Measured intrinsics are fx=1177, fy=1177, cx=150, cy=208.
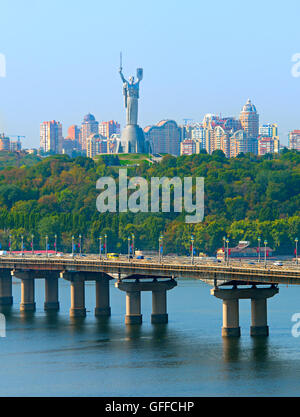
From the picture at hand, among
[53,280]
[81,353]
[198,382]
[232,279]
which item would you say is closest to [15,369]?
[81,353]

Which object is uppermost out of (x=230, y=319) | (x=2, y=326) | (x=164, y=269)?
(x=164, y=269)

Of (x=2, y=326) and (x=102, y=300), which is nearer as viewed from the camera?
(x=2, y=326)

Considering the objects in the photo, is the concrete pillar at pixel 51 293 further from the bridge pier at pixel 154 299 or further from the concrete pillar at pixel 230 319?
the concrete pillar at pixel 230 319

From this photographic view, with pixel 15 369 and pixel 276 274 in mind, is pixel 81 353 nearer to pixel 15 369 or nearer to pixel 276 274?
pixel 15 369

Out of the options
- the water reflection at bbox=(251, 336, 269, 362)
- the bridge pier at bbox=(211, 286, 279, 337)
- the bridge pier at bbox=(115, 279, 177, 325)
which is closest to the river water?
the water reflection at bbox=(251, 336, 269, 362)

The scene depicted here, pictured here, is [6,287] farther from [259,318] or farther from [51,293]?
[259,318]

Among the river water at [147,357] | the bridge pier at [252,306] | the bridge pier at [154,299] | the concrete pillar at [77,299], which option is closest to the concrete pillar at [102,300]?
the river water at [147,357]

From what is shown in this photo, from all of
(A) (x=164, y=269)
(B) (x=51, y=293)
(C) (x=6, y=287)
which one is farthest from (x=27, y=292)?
(A) (x=164, y=269)
